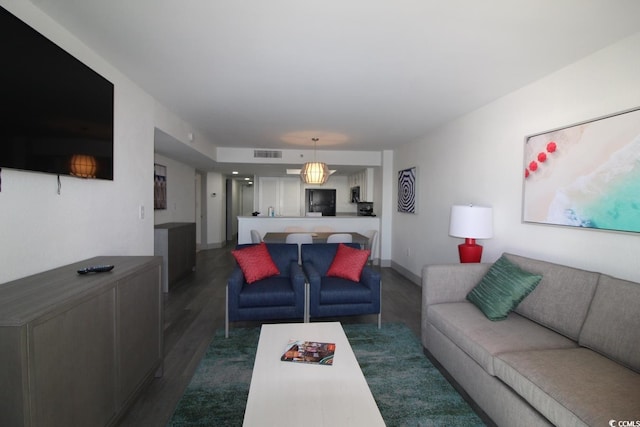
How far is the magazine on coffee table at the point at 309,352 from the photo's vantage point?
5.94 ft

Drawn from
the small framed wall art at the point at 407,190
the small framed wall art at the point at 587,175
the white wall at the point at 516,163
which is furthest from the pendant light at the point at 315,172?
the small framed wall art at the point at 587,175

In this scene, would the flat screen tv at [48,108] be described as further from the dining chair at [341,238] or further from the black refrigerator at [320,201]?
the black refrigerator at [320,201]

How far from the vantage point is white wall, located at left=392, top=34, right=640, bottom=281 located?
83.2 inches

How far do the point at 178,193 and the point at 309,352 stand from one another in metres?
5.42

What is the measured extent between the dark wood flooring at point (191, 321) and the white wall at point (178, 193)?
3.90 ft

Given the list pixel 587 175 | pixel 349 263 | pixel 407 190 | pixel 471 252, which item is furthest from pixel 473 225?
pixel 407 190

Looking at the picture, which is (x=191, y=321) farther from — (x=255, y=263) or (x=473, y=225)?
(x=473, y=225)

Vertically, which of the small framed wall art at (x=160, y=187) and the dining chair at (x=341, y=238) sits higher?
the small framed wall art at (x=160, y=187)

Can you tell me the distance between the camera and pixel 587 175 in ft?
7.51

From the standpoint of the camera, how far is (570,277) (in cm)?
212

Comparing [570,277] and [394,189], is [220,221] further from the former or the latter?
[570,277]

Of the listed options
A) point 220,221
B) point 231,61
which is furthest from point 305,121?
point 220,221

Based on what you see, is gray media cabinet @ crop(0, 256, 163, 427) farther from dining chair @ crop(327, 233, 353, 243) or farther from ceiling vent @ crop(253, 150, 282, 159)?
ceiling vent @ crop(253, 150, 282, 159)

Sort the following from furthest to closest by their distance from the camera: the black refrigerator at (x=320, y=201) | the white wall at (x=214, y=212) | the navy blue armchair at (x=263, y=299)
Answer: the black refrigerator at (x=320, y=201), the white wall at (x=214, y=212), the navy blue armchair at (x=263, y=299)
